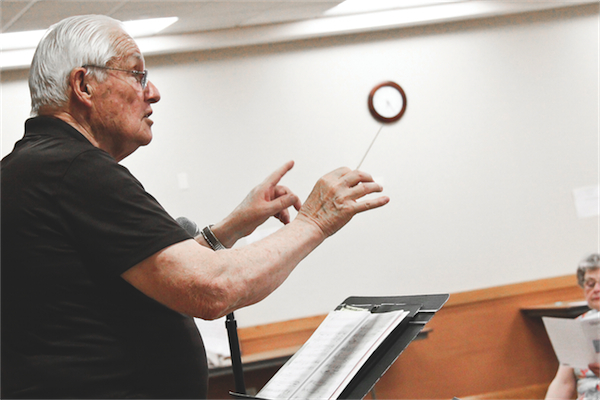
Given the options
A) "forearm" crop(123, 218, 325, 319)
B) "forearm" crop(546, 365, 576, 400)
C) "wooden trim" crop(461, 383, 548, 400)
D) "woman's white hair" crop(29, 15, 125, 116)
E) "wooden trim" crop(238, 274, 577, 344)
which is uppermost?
"woman's white hair" crop(29, 15, 125, 116)

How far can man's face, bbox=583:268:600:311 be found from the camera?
2.99m

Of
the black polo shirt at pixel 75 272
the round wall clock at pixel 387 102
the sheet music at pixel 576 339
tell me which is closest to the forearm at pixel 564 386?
the sheet music at pixel 576 339

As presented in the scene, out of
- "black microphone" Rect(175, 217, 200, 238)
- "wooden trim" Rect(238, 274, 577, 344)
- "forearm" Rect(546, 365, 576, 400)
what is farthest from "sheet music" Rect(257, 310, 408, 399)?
"wooden trim" Rect(238, 274, 577, 344)

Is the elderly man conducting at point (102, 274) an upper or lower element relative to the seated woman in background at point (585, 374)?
upper

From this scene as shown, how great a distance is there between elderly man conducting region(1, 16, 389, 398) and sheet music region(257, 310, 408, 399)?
0.16 m

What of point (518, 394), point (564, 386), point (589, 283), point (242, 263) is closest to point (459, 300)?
point (518, 394)

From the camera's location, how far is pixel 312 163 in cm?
411

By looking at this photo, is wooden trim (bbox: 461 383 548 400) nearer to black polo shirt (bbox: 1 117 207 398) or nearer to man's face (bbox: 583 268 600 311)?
man's face (bbox: 583 268 600 311)

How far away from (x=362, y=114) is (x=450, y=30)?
0.93 meters

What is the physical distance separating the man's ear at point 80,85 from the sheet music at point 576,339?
2.16m

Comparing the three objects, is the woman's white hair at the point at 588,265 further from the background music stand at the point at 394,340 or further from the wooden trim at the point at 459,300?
the background music stand at the point at 394,340

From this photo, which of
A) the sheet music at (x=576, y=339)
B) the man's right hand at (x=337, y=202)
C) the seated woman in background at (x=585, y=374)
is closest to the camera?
the man's right hand at (x=337, y=202)

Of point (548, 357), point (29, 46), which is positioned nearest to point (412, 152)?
point (548, 357)

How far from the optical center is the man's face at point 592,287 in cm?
299
